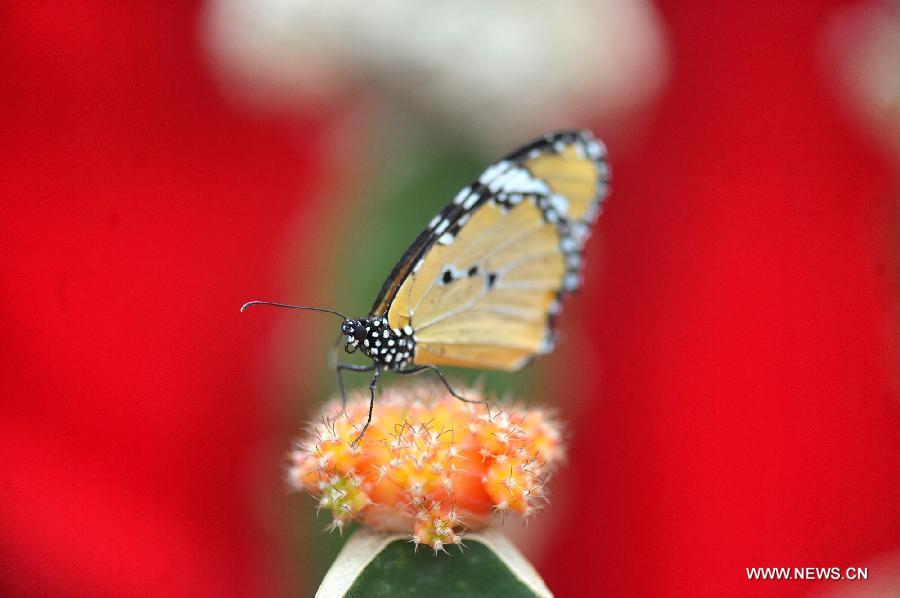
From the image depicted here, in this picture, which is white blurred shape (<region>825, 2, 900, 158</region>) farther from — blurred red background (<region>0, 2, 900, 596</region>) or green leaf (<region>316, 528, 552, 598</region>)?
green leaf (<region>316, 528, 552, 598</region>)

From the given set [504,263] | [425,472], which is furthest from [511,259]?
[425,472]

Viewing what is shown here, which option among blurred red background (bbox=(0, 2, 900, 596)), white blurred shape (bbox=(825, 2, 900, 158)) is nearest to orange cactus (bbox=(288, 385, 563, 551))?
blurred red background (bbox=(0, 2, 900, 596))

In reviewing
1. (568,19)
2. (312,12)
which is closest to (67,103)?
(312,12)

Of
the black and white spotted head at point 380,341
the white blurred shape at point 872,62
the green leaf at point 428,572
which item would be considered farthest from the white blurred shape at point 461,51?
the green leaf at point 428,572

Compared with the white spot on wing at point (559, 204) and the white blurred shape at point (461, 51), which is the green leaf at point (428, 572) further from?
the white blurred shape at point (461, 51)

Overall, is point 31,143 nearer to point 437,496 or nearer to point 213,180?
point 213,180

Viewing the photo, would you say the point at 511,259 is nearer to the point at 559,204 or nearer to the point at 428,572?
the point at 559,204

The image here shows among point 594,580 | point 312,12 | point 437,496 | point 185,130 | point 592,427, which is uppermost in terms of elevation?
point 185,130
